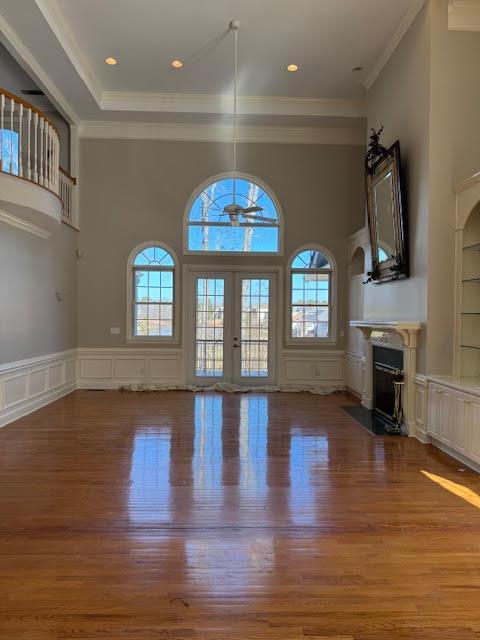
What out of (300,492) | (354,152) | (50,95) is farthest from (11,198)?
(354,152)

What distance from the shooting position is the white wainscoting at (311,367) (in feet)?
31.5

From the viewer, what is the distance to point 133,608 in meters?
2.37

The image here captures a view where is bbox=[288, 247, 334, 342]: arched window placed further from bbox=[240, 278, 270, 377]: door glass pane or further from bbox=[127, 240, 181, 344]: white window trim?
bbox=[127, 240, 181, 344]: white window trim

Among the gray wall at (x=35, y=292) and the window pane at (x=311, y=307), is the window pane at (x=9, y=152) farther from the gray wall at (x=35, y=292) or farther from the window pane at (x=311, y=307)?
the window pane at (x=311, y=307)

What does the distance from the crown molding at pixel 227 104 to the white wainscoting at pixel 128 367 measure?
186 inches

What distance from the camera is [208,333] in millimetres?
9656

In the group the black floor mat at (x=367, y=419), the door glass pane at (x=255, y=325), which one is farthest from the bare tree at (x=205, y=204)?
the black floor mat at (x=367, y=419)

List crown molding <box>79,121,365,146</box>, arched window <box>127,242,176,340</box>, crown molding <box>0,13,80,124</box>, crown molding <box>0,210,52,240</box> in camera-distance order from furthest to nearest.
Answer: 1. arched window <box>127,242,176,340</box>
2. crown molding <box>79,121,365,146</box>
3. crown molding <box>0,13,80,124</box>
4. crown molding <box>0,210,52,240</box>

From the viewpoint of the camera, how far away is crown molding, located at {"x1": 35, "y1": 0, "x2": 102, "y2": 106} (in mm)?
6027

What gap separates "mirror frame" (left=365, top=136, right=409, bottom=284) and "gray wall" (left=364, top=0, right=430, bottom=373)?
124 millimetres

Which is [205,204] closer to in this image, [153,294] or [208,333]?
[153,294]

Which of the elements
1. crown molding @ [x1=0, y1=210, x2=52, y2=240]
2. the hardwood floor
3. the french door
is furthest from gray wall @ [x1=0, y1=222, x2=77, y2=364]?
the french door

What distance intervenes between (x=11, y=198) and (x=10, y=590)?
4596 mm

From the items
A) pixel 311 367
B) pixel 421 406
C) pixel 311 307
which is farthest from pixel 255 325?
pixel 421 406
